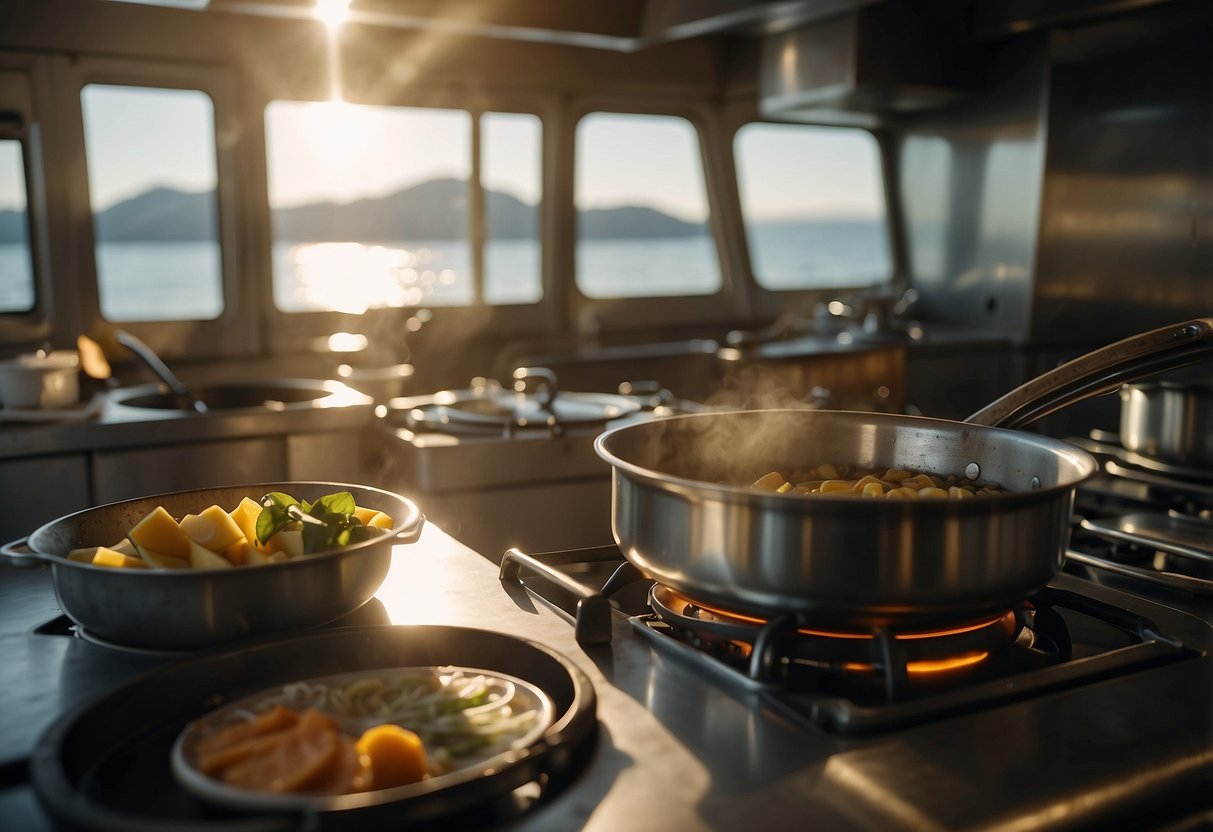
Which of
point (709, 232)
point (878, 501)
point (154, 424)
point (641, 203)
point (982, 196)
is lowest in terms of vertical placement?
point (154, 424)

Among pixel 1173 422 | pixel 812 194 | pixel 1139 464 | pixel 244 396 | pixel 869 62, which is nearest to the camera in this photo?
pixel 1173 422

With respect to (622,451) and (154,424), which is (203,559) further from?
(154,424)

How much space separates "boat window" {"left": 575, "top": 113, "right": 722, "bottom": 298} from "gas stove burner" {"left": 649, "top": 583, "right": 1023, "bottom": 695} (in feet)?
11.6

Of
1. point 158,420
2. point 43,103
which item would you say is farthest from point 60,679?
point 43,103

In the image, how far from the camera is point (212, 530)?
102cm

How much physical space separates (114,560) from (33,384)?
1.84 metres

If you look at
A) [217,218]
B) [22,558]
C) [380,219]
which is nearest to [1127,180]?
[217,218]

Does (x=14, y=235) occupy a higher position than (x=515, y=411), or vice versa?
(x=14, y=235)

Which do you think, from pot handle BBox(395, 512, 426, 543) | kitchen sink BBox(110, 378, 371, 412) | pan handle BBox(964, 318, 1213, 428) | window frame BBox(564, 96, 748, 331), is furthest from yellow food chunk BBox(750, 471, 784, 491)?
window frame BBox(564, 96, 748, 331)

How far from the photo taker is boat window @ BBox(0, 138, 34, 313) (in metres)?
3.33

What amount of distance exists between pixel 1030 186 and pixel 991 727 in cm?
413

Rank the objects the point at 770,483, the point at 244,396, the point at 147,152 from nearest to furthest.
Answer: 1. the point at 770,483
2. the point at 244,396
3. the point at 147,152

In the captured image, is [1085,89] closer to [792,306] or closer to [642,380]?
[792,306]

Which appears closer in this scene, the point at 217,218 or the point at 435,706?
the point at 435,706
